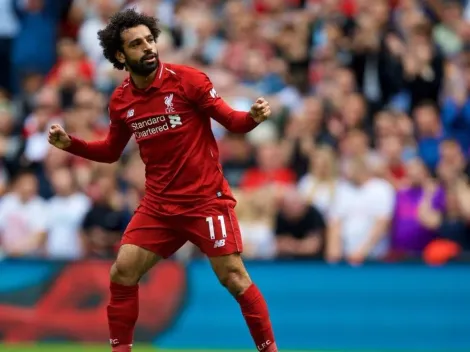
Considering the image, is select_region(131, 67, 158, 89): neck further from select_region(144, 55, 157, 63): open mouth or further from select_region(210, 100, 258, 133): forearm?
select_region(210, 100, 258, 133): forearm

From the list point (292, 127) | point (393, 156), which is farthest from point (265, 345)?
point (292, 127)

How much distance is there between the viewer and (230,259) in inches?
339

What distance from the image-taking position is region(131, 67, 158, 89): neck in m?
8.67

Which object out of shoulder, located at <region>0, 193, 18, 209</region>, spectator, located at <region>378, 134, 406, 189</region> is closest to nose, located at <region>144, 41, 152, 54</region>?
spectator, located at <region>378, 134, 406, 189</region>

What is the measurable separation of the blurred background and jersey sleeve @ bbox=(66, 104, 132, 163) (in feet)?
12.6

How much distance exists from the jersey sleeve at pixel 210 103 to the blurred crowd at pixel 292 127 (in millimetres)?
4293

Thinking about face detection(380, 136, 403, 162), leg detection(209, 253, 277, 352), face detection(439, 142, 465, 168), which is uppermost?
face detection(380, 136, 403, 162)

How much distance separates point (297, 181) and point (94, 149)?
4.96m

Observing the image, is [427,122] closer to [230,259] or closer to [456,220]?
[456,220]

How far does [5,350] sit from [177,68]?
502cm

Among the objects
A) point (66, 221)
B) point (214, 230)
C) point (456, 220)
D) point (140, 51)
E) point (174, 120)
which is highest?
point (66, 221)

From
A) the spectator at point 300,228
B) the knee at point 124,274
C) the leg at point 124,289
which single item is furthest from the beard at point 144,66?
the spectator at point 300,228

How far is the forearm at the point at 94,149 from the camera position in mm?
8992

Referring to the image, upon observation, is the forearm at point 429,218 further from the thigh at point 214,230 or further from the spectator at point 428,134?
the thigh at point 214,230
